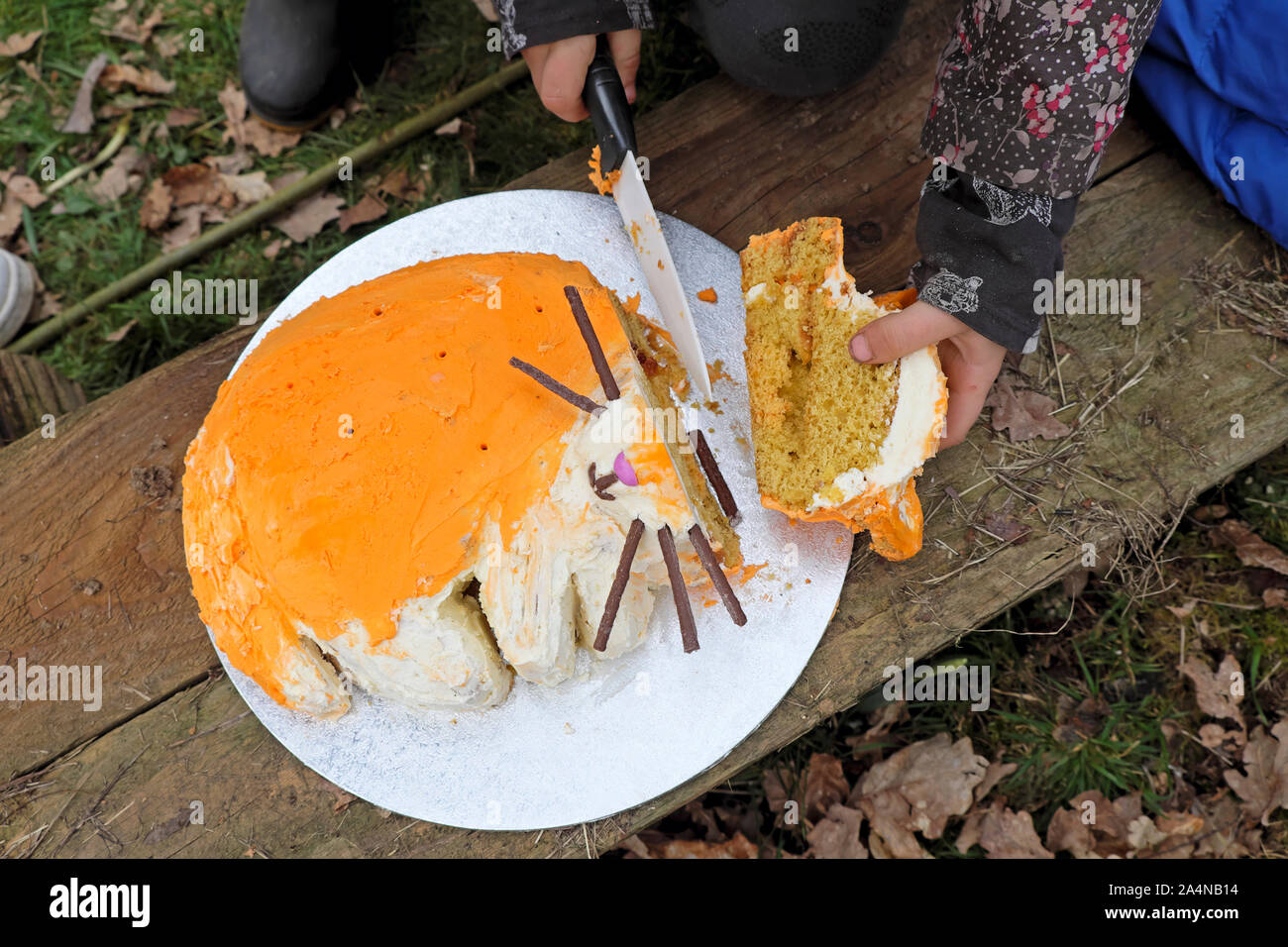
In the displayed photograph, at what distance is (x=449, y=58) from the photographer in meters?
3.78

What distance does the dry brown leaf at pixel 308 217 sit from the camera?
12.0 ft

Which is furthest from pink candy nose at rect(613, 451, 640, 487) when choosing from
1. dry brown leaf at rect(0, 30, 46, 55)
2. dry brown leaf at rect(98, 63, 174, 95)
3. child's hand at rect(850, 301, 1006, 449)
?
dry brown leaf at rect(0, 30, 46, 55)

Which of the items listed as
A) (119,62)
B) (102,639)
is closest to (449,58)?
(119,62)

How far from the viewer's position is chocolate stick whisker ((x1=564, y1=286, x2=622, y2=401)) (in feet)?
7.06

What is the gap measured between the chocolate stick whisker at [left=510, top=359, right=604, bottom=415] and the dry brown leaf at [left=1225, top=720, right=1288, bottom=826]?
2.75 metres

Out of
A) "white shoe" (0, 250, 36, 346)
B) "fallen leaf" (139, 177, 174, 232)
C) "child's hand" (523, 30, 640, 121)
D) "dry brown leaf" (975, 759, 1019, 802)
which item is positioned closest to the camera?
"child's hand" (523, 30, 640, 121)

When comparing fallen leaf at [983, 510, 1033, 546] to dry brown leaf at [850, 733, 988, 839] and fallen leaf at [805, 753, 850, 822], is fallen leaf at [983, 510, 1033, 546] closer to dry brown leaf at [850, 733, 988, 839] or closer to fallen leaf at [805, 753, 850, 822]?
dry brown leaf at [850, 733, 988, 839]

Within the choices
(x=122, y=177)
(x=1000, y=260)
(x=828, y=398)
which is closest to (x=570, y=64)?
(x=828, y=398)

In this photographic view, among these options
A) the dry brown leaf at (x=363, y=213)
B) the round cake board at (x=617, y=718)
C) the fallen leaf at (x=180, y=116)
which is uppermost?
the fallen leaf at (x=180, y=116)

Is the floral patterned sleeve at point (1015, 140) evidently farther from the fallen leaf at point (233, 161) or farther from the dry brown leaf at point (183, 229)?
the dry brown leaf at point (183, 229)

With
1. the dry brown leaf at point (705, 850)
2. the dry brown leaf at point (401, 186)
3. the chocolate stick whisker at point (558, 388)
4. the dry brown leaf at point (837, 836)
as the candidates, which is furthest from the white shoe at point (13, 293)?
the dry brown leaf at point (837, 836)

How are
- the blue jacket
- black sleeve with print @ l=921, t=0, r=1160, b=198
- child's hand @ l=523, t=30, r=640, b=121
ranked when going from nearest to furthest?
black sleeve with print @ l=921, t=0, r=1160, b=198 → child's hand @ l=523, t=30, r=640, b=121 → the blue jacket

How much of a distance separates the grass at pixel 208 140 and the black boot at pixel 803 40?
76cm

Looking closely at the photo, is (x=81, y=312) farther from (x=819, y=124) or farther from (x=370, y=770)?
(x=819, y=124)
